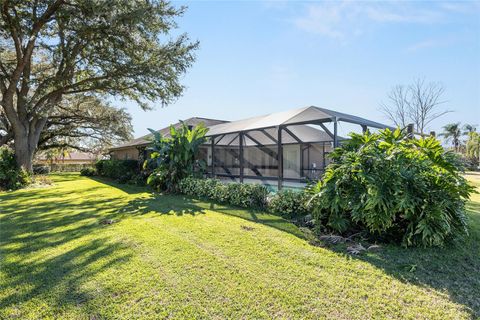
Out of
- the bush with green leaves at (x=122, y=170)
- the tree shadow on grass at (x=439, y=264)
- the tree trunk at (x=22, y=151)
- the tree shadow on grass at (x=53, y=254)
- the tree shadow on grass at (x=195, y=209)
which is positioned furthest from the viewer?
the bush with green leaves at (x=122, y=170)

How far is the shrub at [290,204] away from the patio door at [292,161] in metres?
8.42

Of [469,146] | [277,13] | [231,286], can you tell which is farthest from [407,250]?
[469,146]

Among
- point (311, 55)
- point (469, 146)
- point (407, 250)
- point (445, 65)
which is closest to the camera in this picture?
point (407, 250)

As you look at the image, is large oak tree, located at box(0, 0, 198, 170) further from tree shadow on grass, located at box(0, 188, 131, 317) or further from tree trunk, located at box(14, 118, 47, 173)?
tree shadow on grass, located at box(0, 188, 131, 317)

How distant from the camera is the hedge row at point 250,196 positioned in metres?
6.29

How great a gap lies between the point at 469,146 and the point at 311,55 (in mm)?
37156

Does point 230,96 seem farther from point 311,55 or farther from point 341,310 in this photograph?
point 341,310

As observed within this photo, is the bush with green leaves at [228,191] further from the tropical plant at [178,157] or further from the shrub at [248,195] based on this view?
the tropical plant at [178,157]

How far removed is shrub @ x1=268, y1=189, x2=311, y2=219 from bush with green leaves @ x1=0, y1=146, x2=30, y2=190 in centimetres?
1278

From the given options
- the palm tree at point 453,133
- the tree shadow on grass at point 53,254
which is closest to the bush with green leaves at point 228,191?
the tree shadow on grass at point 53,254

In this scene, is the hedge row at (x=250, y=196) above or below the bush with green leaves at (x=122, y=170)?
below

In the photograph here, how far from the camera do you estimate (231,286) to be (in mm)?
3113

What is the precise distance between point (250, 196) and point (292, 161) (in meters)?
8.43

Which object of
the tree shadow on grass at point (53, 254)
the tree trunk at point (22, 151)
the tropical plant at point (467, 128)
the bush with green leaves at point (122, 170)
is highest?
the tropical plant at point (467, 128)
